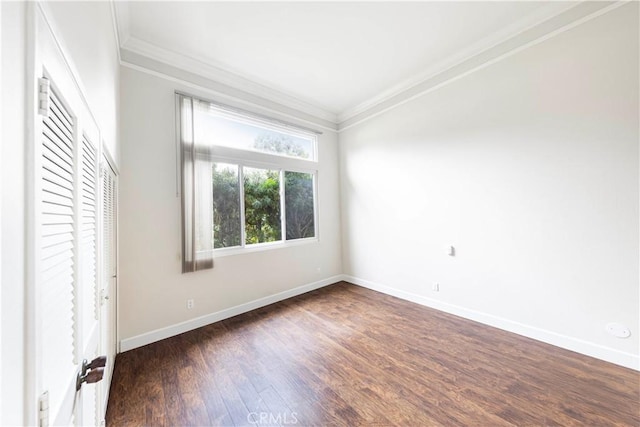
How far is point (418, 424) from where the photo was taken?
1.62 m

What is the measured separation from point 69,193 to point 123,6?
7.92ft

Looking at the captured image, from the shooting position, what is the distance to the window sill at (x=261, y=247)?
3240 mm

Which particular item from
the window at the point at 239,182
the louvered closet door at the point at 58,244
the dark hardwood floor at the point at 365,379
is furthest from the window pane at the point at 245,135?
the dark hardwood floor at the point at 365,379

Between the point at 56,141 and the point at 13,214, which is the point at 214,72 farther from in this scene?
the point at 13,214

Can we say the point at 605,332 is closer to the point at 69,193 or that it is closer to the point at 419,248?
the point at 419,248

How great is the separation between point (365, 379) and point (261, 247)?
2230 millimetres

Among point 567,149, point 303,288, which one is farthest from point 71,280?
point 567,149

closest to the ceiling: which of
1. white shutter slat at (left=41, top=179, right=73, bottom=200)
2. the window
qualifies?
the window

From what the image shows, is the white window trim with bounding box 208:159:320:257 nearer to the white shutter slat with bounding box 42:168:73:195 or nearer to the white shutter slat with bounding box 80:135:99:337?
the white shutter slat with bounding box 80:135:99:337

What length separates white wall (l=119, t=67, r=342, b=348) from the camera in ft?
8.37

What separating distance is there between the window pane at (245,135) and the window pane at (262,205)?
40 cm

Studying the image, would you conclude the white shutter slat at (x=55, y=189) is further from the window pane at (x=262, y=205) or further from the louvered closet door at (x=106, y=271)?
the window pane at (x=262, y=205)

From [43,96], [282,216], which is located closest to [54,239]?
[43,96]

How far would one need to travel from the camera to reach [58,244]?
0.76 m
